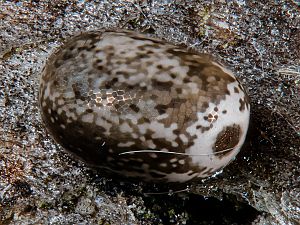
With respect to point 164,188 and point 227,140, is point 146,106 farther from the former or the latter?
point 164,188

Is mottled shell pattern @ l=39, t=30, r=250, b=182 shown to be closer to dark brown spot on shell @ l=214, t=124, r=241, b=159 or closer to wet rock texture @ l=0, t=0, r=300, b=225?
dark brown spot on shell @ l=214, t=124, r=241, b=159

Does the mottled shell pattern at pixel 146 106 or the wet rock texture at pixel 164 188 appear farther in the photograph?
the wet rock texture at pixel 164 188

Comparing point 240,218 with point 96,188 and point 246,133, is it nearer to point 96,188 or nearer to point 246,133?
point 246,133

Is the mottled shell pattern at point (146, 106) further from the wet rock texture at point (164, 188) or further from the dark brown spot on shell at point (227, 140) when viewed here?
the wet rock texture at point (164, 188)

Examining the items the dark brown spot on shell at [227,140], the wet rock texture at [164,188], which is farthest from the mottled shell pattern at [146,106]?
the wet rock texture at [164,188]

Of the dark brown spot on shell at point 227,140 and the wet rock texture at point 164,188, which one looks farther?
the wet rock texture at point 164,188

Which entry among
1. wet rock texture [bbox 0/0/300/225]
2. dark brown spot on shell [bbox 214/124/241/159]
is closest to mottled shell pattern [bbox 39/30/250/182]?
dark brown spot on shell [bbox 214/124/241/159]

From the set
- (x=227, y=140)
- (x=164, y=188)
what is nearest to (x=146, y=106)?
(x=227, y=140)
